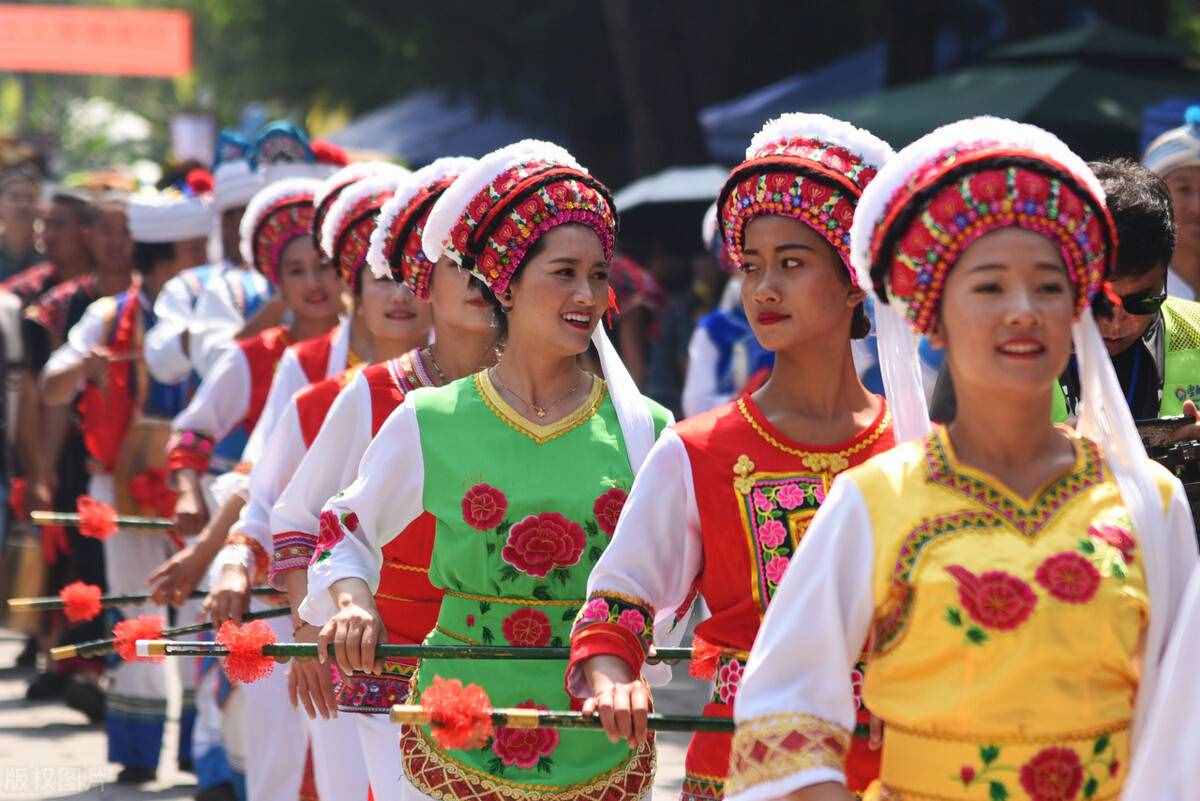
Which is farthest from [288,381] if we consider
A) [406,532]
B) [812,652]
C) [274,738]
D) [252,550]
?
[812,652]

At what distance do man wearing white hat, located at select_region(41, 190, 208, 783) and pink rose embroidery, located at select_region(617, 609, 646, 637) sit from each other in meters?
5.41

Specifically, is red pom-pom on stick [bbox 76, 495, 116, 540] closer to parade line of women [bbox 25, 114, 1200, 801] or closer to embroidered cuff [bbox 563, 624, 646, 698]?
parade line of women [bbox 25, 114, 1200, 801]

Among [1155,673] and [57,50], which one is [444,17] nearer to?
[1155,673]

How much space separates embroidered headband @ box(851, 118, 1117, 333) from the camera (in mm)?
3656

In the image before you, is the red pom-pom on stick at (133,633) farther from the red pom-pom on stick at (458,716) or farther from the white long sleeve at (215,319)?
the white long sleeve at (215,319)

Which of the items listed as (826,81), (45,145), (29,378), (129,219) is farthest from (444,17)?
(129,219)

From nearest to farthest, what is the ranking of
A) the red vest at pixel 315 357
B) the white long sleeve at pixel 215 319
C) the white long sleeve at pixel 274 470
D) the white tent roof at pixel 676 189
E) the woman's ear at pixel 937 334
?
1. the woman's ear at pixel 937 334
2. the white long sleeve at pixel 274 470
3. the red vest at pixel 315 357
4. the white long sleeve at pixel 215 319
5. the white tent roof at pixel 676 189

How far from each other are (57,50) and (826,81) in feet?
92.6

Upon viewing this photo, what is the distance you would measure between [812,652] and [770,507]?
0.82m

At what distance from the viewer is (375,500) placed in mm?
5188

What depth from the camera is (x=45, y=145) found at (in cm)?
3069

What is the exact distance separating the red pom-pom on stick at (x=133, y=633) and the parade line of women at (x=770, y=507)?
10.2 inches

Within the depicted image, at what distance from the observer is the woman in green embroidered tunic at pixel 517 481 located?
16.4 ft

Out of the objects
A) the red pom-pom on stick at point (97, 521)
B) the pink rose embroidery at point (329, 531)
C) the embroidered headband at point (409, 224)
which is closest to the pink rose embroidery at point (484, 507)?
the pink rose embroidery at point (329, 531)
